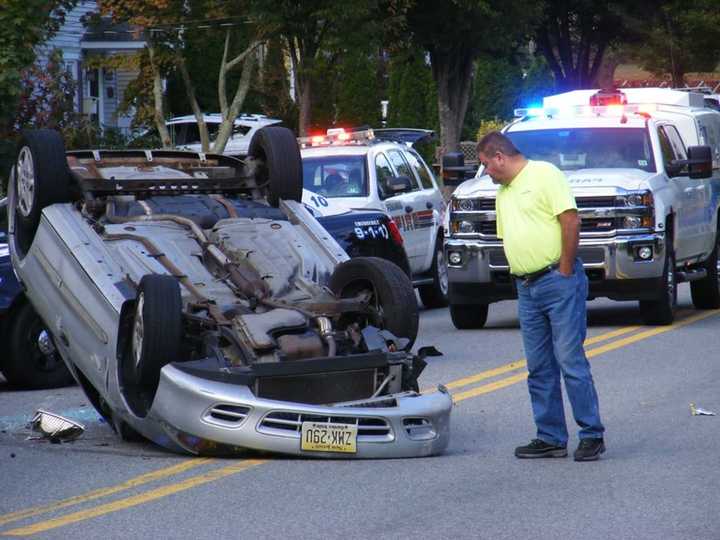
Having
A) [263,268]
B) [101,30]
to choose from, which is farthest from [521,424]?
[101,30]

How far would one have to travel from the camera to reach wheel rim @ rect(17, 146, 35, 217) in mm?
10344

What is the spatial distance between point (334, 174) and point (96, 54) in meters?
25.9

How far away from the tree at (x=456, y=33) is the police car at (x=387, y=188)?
1175 centimetres

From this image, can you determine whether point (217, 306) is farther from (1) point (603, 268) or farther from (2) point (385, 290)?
(1) point (603, 268)

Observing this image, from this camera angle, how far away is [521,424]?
1009cm

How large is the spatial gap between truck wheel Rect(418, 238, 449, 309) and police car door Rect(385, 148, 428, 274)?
1.18 feet

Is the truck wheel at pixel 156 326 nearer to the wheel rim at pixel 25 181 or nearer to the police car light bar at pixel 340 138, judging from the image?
the wheel rim at pixel 25 181

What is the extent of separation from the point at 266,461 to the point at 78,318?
1.66m

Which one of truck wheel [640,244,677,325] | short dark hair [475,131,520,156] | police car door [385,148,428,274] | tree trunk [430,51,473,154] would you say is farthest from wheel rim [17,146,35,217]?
tree trunk [430,51,473,154]

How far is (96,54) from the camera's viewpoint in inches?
1695

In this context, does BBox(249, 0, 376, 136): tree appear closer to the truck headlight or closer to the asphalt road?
the truck headlight

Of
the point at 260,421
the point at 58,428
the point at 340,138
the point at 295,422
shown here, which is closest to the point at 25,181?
the point at 58,428

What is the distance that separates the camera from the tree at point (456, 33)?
1297 inches

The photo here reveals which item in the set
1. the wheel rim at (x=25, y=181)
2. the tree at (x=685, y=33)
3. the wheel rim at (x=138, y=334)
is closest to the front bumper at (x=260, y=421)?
the wheel rim at (x=138, y=334)
